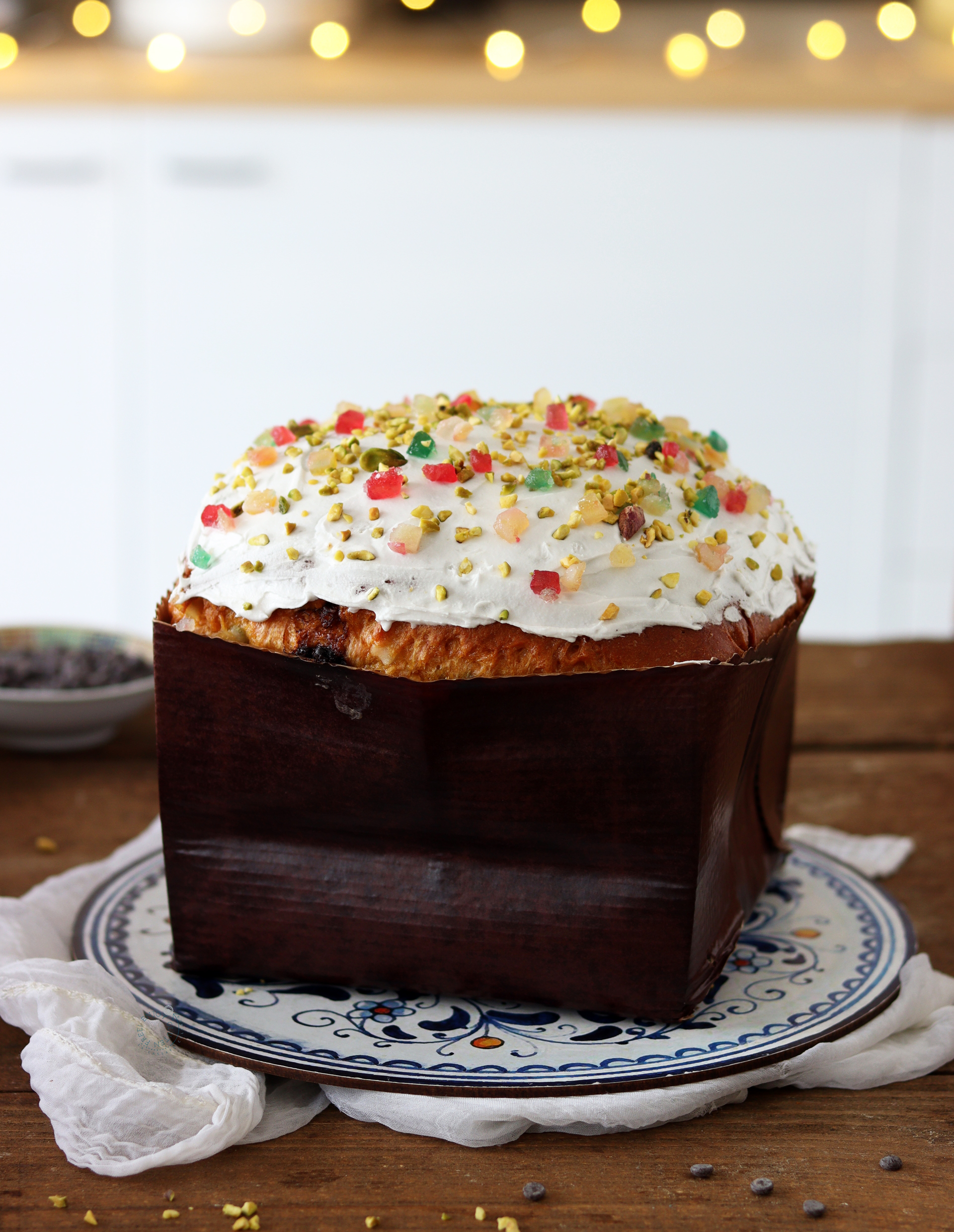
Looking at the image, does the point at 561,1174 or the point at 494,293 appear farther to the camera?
the point at 494,293

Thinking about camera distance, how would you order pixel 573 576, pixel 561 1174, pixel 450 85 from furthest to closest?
pixel 450 85, pixel 573 576, pixel 561 1174

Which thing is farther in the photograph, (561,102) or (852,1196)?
(561,102)

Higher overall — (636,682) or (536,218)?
(536,218)

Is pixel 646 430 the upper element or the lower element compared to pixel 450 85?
lower

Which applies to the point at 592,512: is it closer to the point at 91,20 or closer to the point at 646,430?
the point at 646,430

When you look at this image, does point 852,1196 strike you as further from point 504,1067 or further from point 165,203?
point 165,203

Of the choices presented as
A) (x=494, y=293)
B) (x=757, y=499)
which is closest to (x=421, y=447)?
(x=757, y=499)

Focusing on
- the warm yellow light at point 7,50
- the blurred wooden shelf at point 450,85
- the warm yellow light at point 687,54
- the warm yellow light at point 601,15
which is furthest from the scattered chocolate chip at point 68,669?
the warm yellow light at point 601,15

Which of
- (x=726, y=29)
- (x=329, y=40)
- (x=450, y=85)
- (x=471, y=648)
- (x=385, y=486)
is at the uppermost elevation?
(x=726, y=29)

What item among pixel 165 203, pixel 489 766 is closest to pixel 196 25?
pixel 165 203
